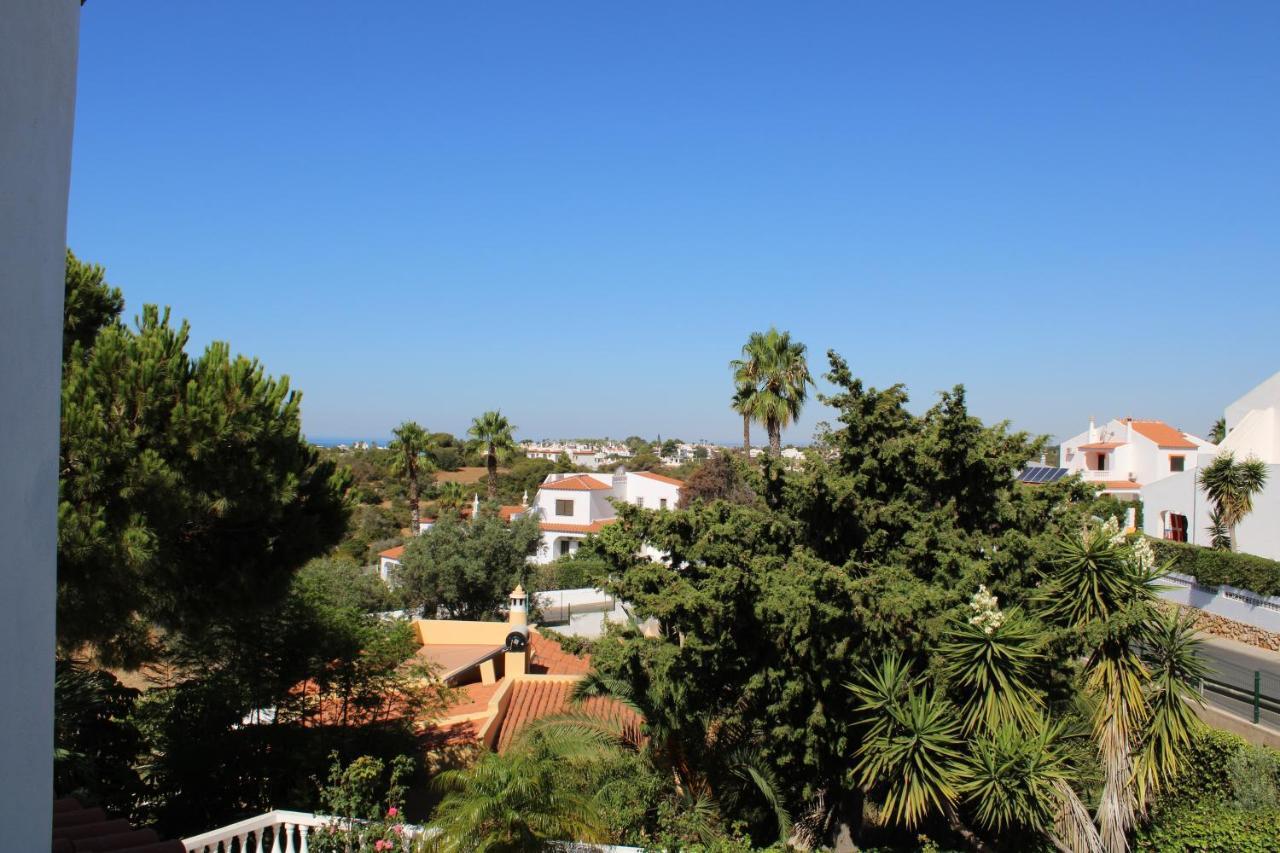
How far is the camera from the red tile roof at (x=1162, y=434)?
45781mm

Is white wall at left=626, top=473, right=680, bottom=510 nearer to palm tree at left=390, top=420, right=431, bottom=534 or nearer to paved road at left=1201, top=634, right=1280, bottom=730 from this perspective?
palm tree at left=390, top=420, right=431, bottom=534

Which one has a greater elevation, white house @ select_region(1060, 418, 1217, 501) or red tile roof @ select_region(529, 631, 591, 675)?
white house @ select_region(1060, 418, 1217, 501)

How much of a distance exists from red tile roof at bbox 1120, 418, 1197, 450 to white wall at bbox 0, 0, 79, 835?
53.7 metres

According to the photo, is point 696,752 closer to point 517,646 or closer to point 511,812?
point 511,812

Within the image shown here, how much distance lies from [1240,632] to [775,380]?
18031 mm

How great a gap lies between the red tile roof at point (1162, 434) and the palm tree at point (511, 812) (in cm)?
4921

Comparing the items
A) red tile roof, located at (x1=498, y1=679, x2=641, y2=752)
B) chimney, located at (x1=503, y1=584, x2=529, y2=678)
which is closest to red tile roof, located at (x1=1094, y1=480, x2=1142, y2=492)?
chimney, located at (x1=503, y1=584, x2=529, y2=678)

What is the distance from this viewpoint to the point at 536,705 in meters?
17.6

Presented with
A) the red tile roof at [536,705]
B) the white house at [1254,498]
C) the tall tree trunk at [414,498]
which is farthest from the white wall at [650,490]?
the red tile roof at [536,705]

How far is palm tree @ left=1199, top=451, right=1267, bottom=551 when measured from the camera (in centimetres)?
2842

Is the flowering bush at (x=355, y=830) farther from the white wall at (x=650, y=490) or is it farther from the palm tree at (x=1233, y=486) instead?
the white wall at (x=650, y=490)

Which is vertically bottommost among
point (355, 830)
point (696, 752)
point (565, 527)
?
point (696, 752)

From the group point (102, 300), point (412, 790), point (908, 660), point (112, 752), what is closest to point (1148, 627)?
point (908, 660)

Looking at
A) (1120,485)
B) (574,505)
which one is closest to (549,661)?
(574,505)
